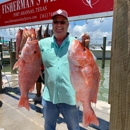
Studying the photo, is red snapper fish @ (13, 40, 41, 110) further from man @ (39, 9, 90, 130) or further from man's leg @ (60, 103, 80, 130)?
man's leg @ (60, 103, 80, 130)

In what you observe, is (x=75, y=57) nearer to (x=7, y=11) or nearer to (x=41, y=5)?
(x=41, y=5)

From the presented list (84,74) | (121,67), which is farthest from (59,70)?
(121,67)

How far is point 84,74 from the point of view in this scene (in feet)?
5.10

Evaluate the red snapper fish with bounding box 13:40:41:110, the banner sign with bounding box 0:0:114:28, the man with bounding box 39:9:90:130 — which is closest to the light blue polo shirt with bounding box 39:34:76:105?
the man with bounding box 39:9:90:130

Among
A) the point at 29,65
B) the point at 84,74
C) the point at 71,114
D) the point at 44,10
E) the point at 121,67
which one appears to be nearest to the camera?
the point at 121,67

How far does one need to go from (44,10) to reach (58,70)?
85.4 inches

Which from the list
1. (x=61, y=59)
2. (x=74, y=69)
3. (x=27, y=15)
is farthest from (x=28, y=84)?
(x=27, y=15)

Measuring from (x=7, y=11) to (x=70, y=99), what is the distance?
3.75 metres

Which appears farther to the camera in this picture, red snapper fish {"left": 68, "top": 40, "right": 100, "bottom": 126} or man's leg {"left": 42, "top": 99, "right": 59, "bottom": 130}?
man's leg {"left": 42, "top": 99, "right": 59, "bottom": 130}

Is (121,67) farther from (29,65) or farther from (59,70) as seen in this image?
(29,65)

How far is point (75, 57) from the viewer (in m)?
1.54

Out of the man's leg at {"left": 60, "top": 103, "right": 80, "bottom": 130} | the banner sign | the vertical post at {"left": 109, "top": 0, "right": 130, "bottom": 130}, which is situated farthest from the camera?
the banner sign

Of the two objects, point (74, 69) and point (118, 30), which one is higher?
point (118, 30)

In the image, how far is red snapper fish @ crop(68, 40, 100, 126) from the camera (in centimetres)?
154
